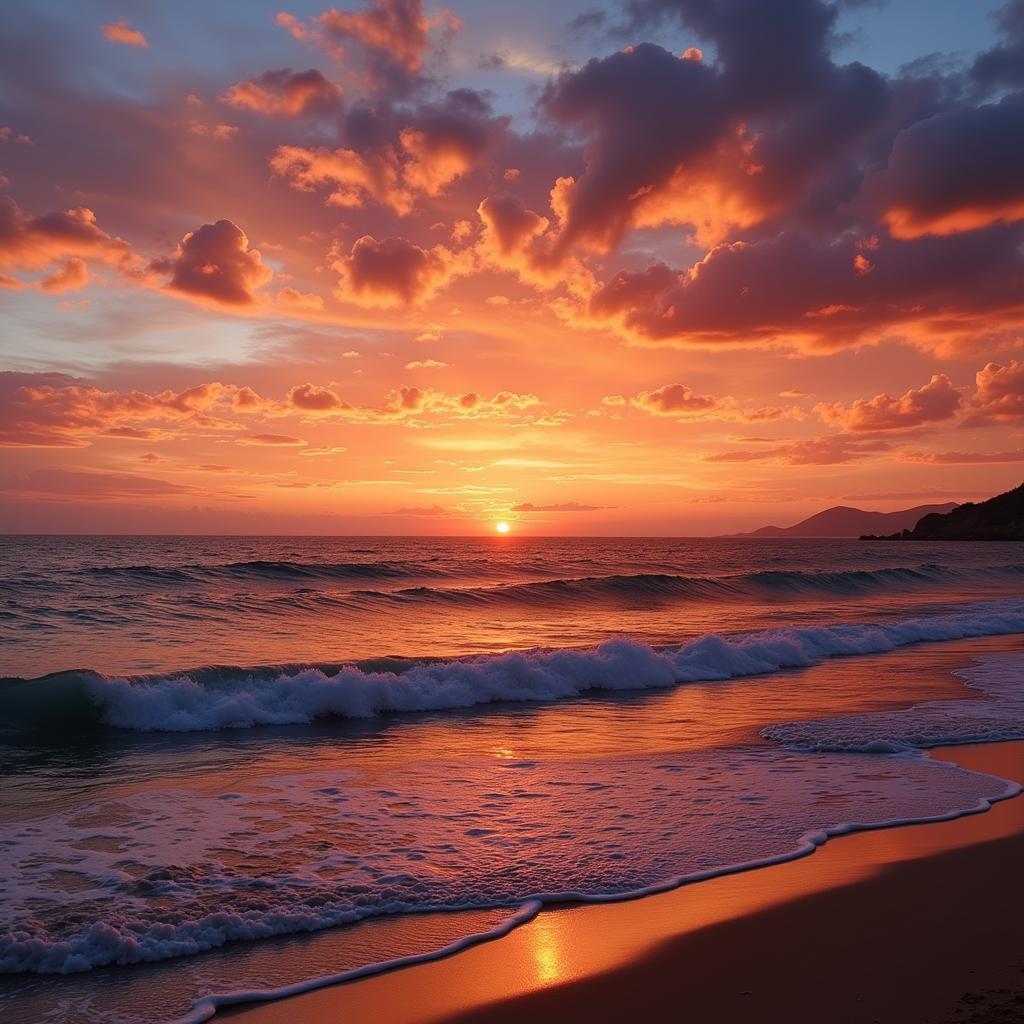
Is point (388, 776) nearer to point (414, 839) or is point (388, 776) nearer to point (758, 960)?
point (414, 839)

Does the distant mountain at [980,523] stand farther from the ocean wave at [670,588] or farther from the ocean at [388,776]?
the ocean at [388,776]

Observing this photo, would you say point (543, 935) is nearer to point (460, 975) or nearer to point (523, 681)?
point (460, 975)

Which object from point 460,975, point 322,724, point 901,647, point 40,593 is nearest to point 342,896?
point 460,975

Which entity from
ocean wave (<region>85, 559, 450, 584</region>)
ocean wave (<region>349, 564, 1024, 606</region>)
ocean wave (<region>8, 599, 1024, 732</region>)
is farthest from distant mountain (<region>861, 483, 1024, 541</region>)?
ocean wave (<region>8, 599, 1024, 732</region>)

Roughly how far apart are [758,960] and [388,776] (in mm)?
5369

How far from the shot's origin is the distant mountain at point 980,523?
452 ft

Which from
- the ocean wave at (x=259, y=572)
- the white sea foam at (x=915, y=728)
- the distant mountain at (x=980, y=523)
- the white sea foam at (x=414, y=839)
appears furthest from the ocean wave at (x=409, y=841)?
the distant mountain at (x=980, y=523)

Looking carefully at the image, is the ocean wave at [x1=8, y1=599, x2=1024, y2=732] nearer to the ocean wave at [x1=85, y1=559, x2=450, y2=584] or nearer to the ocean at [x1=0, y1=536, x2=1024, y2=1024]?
the ocean at [x1=0, y1=536, x2=1024, y2=1024]

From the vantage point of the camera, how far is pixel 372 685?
549 inches

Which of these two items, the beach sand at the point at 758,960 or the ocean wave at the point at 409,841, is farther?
the ocean wave at the point at 409,841

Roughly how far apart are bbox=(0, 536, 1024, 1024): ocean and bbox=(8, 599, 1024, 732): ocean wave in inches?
1.9

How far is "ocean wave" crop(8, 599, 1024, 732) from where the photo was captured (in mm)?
12445

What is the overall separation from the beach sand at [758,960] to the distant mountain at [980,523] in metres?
148

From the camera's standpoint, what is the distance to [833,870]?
634 cm
